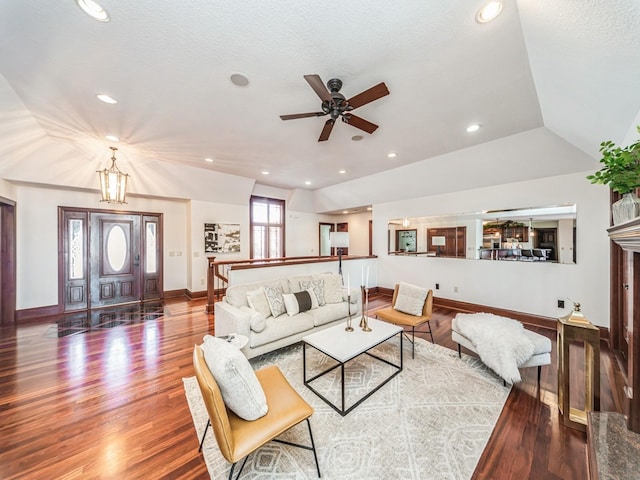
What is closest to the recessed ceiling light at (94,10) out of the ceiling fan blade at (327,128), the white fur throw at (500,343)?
the ceiling fan blade at (327,128)

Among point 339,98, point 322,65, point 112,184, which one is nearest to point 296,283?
point 339,98

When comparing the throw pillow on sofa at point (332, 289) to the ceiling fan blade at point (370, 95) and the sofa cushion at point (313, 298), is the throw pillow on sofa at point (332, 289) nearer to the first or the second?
the sofa cushion at point (313, 298)

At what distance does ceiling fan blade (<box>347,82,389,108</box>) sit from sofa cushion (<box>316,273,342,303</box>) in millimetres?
2541

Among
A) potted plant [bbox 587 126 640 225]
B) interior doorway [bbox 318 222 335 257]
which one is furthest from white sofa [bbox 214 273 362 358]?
interior doorway [bbox 318 222 335 257]

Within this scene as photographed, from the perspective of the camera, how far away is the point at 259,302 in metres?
3.09

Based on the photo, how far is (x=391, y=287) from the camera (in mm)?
6023

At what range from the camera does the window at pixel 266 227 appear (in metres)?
7.03

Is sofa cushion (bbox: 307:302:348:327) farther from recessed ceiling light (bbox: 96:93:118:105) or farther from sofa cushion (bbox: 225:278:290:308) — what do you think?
recessed ceiling light (bbox: 96:93:118:105)

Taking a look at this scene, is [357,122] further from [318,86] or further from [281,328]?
[281,328]

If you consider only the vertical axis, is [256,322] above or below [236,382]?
below

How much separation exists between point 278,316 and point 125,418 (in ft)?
5.42

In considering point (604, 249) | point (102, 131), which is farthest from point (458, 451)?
point (102, 131)

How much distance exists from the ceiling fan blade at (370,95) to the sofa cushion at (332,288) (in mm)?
2541

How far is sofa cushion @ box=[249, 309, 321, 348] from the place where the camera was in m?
2.69
